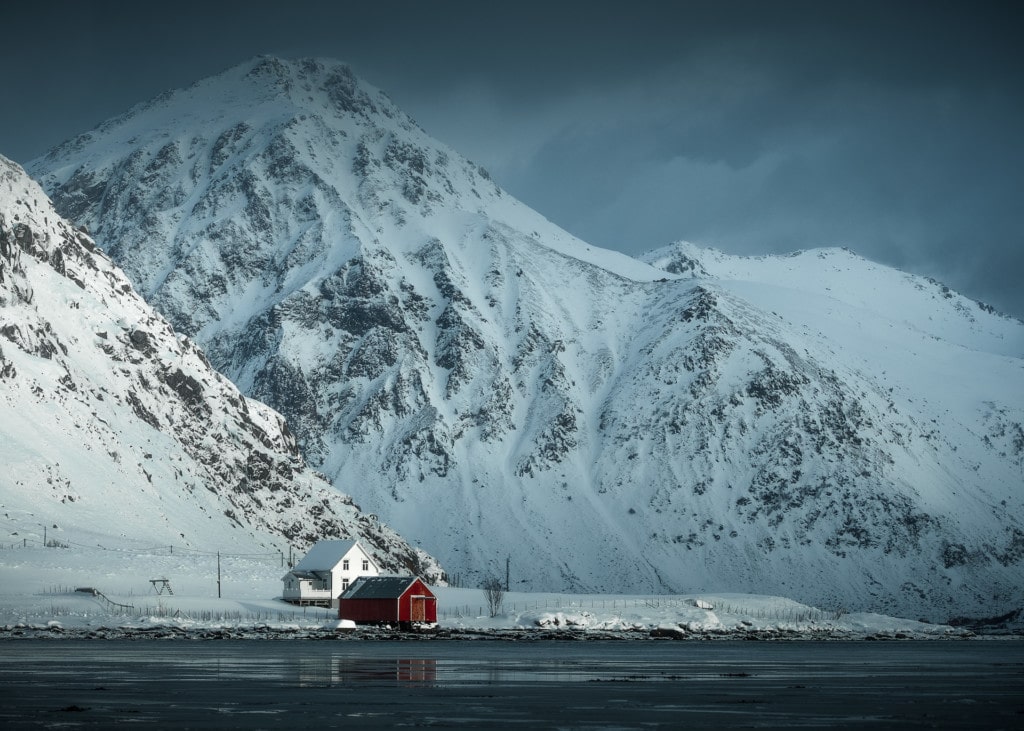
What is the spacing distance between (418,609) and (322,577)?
20.9 meters

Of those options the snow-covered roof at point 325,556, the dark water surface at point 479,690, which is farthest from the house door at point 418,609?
the dark water surface at point 479,690

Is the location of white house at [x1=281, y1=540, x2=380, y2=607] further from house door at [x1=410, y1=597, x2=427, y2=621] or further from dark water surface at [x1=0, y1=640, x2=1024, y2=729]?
dark water surface at [x1=0, y1=640, x2=1024, y2=729]

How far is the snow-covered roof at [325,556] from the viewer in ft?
436

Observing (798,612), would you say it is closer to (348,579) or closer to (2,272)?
(348,579)

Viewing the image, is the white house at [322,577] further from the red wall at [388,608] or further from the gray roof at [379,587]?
the red wall at [388,608]

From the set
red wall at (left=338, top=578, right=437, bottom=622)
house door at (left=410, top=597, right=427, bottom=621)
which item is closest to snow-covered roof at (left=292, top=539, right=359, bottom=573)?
red wall at (left=338, top=578, right=437, bottom=622)

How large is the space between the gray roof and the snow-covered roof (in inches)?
594

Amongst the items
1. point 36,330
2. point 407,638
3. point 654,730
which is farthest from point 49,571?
point 654,730

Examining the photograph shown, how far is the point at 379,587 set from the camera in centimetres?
11575

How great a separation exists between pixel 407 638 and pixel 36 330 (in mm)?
108099

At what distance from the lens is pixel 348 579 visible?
443ft

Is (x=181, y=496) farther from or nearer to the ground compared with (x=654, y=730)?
farther from the ground

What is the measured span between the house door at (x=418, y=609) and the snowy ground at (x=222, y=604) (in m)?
2.97

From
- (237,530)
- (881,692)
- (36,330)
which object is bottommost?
(881,692)
